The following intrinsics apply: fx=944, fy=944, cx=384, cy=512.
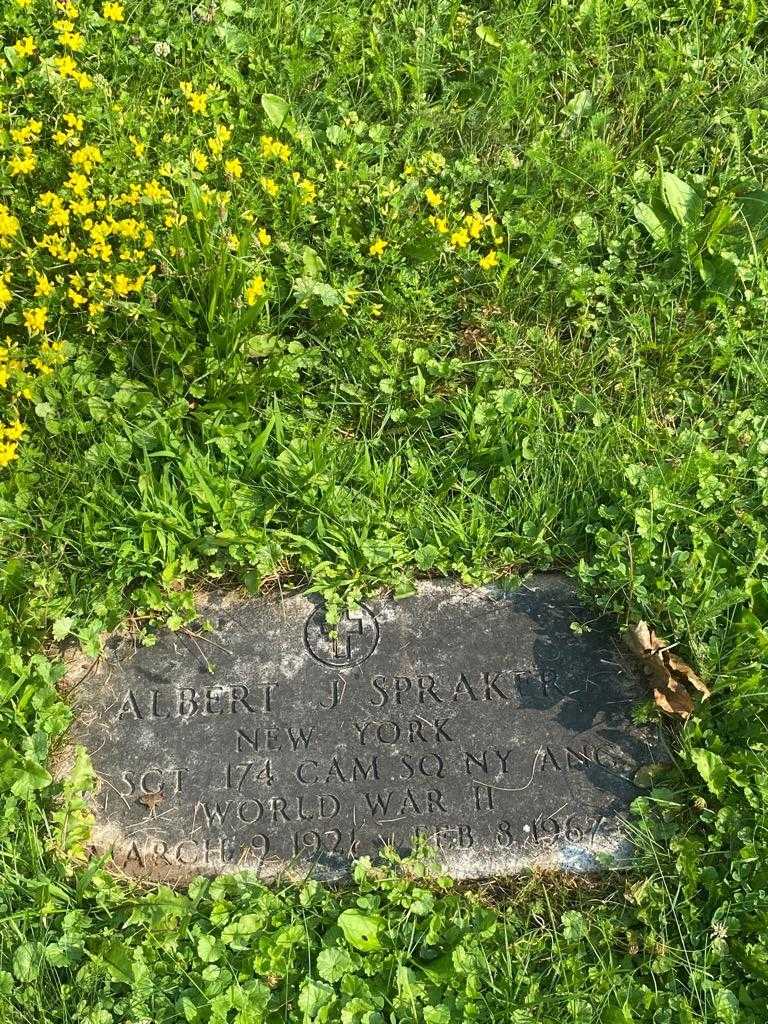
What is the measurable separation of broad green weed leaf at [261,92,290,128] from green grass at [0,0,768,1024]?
1.3 inches

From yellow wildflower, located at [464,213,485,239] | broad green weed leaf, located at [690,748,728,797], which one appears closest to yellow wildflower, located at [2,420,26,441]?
yellow wildflower, located at [464,213,485,239]

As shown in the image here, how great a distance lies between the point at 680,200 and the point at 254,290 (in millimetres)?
1625

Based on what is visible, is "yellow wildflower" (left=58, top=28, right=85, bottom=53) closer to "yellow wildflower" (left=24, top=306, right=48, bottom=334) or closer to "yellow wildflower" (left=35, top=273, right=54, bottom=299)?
"yellow wildflower" (left=35, top=273, right=54, bottom=299)

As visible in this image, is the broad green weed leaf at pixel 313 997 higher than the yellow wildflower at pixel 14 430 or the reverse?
the reverse

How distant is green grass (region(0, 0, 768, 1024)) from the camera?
245cm

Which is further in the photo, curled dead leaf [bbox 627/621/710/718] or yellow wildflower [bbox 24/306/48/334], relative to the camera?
yellow wildflower [bbox 24/306/48/334]

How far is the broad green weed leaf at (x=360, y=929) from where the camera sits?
95.9 inches

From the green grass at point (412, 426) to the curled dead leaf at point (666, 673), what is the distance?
0.05m

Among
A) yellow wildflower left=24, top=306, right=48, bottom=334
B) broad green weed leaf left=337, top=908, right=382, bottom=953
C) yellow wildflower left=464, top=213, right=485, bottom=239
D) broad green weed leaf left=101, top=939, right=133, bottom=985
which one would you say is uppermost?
yellow wildflower left=464, top=213, right=485, bottom=239

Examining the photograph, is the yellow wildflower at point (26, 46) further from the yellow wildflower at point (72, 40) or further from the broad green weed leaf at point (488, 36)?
the broad green weed leaf at point (488, 36)

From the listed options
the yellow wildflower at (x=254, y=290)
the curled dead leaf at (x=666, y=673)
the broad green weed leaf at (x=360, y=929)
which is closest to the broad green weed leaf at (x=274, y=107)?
the yellow wildflower at (x=254, y=290)

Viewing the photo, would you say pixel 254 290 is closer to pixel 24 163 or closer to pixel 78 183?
pixel 78 183

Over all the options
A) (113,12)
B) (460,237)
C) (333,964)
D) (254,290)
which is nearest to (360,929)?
(333,964)

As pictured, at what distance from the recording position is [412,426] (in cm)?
A: 315
